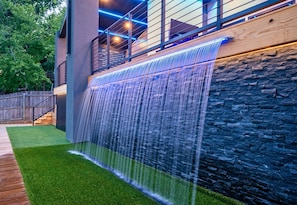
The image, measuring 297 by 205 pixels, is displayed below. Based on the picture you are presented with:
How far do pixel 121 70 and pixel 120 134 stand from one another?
4.81ft

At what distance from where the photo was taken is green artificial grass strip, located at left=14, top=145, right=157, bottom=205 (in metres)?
2.92

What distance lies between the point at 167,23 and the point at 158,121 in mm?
2868

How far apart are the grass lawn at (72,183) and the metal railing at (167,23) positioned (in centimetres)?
222

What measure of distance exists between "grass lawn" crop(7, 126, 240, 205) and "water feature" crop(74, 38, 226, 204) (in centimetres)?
26

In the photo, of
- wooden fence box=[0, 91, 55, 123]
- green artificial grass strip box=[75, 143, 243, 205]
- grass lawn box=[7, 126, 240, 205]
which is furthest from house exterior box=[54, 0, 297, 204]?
wooden fence box=[0, 91, 55, 123]

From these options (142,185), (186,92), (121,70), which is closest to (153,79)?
(186,92)

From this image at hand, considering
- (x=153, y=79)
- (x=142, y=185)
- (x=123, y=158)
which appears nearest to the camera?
(x=142, y=185)

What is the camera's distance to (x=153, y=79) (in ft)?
13.1

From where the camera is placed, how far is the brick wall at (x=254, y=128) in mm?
2285

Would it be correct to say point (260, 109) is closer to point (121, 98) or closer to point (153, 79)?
point (153, 79)

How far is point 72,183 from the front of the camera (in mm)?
3455

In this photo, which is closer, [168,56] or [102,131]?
[168,56]

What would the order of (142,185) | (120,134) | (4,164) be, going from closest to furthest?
1. (142,185)
2. (4,164)
3. (120,134)

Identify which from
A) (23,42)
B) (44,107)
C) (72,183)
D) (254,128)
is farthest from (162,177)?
(23,42)
